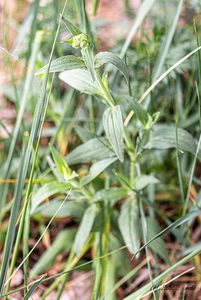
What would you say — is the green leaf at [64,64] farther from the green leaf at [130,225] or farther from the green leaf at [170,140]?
the green leaf at [130,225]

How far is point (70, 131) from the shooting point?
58.6 inches

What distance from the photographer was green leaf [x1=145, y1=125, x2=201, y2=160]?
1.05 m

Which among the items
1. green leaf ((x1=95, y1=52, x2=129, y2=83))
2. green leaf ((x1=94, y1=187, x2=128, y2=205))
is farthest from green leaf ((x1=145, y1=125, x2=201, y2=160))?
green leaf ((x1=95, y1=52, x2=129, y2=83))

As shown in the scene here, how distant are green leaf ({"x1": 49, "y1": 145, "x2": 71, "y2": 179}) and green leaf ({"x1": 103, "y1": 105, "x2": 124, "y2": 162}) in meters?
0.15

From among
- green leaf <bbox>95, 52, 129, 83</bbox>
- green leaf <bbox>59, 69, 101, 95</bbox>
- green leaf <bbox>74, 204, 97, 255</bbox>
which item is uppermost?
green leaf <bbox>95, 52, 129, 83</bbox>

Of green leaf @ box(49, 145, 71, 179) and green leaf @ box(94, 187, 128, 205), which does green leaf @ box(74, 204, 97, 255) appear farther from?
green leaf @ box(49, 145, 71, 179)

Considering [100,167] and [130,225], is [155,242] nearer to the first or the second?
[130,225]

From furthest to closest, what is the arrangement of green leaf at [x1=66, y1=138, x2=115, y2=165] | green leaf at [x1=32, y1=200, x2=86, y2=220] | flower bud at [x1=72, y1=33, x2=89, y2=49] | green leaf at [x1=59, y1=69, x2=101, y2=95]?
green leaf at [x1=32, y1=200, x2=86, y2=220] → green leaf at [x1=66, y1=138, x2=115, y2=165] → green leaf at [x1=59, y1=69, x2=101, y2=95] → flower bud at [x1=72, y1=33, x2=89, y2=49]

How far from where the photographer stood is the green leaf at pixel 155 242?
110 centimetres

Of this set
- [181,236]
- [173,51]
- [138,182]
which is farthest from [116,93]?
[181,236]

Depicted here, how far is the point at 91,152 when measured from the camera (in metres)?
1.09

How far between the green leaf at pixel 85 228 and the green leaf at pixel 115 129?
301 mm

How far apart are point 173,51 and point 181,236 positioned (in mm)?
478

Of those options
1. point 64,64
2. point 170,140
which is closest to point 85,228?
point 170,140
